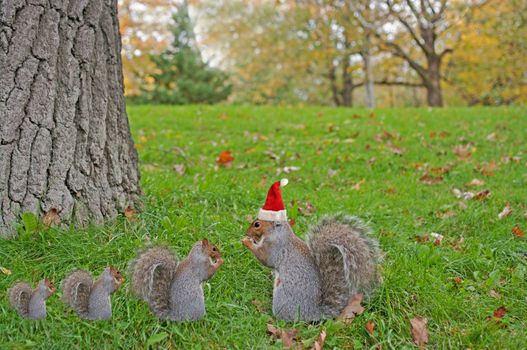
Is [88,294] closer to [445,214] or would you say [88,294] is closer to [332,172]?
[445,214]

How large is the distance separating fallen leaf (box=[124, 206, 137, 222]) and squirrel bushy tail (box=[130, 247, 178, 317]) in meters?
1.15

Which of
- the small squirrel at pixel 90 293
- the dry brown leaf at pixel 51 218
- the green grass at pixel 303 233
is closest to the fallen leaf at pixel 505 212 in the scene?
the green grass at pixel 303 233

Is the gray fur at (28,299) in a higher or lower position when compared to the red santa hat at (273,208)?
lower

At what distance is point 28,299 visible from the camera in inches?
97.0

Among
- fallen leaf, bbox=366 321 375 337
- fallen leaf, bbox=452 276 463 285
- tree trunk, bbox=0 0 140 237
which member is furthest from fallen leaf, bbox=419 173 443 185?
tree trunk, bbox=0 0 140 237

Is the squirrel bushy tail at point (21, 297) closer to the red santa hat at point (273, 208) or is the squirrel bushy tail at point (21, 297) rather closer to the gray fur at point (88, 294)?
the gray fur at point (88, 294)

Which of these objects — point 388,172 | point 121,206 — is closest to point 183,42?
point 388,172

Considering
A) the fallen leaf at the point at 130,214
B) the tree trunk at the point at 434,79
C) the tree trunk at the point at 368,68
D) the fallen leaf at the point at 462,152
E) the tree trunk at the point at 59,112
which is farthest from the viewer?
the tree trunk at the point at 434,79

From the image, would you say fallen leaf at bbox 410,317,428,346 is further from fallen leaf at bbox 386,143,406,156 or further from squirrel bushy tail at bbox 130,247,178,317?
fallen leaf at bbox 386,143,406,156

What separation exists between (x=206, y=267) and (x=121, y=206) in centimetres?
139

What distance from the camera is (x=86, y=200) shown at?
3449 millimetres

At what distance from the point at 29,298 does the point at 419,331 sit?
198cm

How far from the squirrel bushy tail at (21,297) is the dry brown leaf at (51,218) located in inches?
33.2

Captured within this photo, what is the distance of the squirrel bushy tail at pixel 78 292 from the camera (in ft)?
8.00
